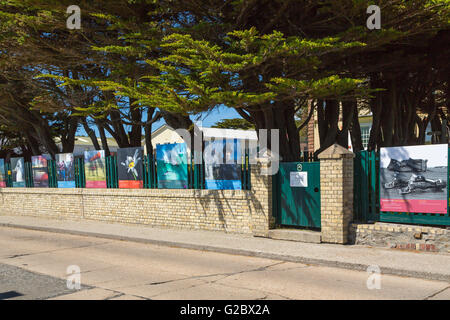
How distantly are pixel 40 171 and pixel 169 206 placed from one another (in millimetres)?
9048

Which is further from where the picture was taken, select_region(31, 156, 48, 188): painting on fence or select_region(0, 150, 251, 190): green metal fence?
select_region(31, 156, 48, 188): painting on fence

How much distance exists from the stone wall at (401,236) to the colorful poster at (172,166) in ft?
19.8

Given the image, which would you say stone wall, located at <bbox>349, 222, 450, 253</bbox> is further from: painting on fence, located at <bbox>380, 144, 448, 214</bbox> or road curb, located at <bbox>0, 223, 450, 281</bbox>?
road curb, located at <bbox>0, 223, 450, 281</bbox>

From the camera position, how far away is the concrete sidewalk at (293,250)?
8.32 metres

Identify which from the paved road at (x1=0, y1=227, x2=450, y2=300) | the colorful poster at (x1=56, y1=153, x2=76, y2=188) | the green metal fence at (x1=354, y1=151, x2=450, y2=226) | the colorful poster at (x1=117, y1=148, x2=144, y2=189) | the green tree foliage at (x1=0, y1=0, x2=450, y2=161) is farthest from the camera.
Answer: the colorful poster at (x1=56, y1=153, x2=76, y2=188)

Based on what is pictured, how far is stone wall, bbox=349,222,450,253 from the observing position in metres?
9.41

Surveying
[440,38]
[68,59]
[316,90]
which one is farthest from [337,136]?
[68,59]

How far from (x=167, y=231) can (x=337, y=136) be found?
806cm

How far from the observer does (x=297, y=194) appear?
38.1 feet

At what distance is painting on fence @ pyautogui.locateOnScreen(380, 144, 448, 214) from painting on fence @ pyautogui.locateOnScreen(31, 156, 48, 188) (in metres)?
15.5

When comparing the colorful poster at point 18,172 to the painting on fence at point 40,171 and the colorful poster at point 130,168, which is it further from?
the colorful poster at point 130,168

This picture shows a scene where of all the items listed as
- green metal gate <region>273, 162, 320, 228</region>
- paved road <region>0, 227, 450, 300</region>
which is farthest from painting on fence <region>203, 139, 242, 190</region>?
paved road <region>0, 227, 450, 300</region>
